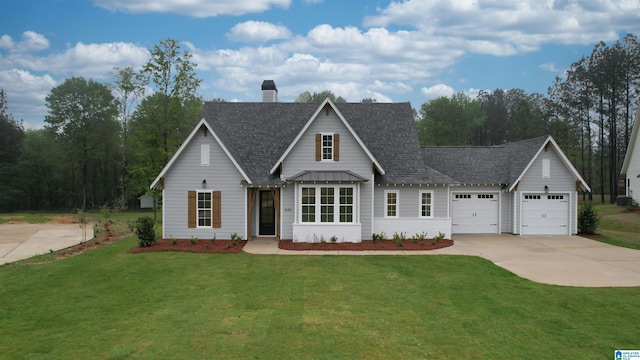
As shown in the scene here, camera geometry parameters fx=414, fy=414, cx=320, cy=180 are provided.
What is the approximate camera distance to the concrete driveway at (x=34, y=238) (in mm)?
18281

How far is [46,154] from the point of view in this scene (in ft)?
164

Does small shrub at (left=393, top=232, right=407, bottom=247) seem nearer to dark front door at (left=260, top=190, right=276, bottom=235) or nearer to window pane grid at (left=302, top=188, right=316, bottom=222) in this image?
window pane grid at (left=302, top=188, right=316, bottom=222)

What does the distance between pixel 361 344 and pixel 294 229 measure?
11.2m

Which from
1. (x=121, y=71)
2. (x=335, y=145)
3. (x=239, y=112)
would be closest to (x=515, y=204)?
(x=335, y=145)

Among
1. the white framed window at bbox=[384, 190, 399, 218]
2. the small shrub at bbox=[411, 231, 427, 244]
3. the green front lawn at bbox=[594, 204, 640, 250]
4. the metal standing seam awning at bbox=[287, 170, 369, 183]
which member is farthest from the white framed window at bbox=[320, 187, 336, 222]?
the green front lawn at bbox=[594, 204, 640, 250]

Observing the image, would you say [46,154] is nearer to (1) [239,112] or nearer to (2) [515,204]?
(1) [239,112]

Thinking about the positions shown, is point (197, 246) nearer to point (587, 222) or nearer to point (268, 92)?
point (268, 92)

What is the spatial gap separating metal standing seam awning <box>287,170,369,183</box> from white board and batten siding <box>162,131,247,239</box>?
2.85 metres

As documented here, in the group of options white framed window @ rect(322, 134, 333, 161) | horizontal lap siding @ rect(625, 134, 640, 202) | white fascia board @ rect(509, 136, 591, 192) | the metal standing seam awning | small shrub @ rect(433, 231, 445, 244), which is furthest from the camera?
horizontal lap siding @ rect(625, 134, 640, 202)

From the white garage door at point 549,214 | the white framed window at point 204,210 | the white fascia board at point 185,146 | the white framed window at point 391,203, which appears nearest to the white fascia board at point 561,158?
the white garage door at point 549,214

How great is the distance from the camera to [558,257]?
16.3 meters

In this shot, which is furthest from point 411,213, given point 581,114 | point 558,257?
point 581,114

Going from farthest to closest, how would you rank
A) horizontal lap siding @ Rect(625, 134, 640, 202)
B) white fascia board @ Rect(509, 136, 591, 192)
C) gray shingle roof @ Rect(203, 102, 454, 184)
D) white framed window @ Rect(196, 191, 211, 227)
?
horizontal lap siding @ Rect(625, 134, 640, 202) < white fascia board @ Rect(509, 136, 591, 192) < gray shingle roof @ Rect(203, 102, 454, 184) < white framed window @ Rect(196, 191, 211, 227)

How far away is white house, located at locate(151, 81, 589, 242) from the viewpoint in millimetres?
19219
